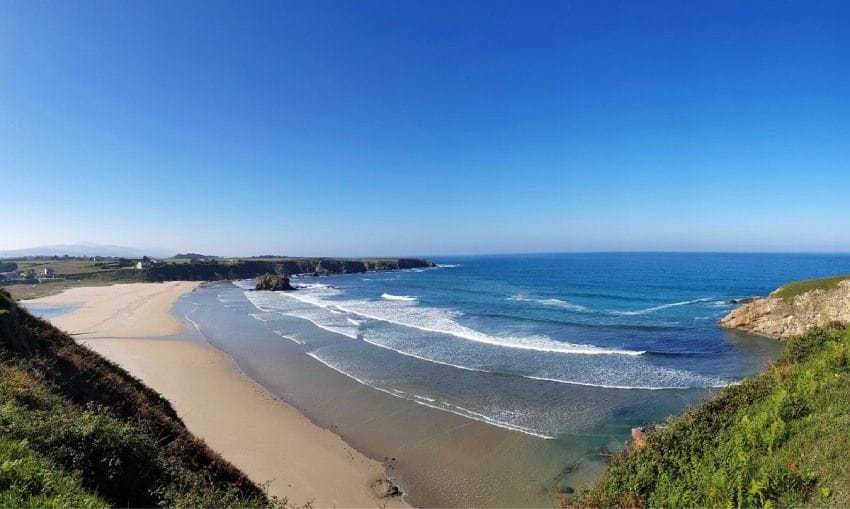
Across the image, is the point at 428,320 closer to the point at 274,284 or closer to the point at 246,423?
the point at 246,423

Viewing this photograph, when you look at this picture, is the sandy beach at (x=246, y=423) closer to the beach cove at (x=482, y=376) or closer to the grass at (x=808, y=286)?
the beach cove at (x=482, y=376)

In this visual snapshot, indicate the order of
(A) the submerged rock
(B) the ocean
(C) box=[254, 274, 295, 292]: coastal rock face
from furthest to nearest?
(C) box=[254, 274, 295, 292]: coastal rock face, (B) the ocean, (A) the submerged rock

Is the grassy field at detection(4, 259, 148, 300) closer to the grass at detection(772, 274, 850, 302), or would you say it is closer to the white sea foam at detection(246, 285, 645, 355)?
the white sea foam at detection(246, 285, 645, 355)

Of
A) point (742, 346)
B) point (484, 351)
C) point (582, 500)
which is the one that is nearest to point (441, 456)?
point (582, 500)

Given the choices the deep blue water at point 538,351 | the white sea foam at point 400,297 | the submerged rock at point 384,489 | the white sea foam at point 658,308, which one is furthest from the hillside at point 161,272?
the white sea foam at point 658,308

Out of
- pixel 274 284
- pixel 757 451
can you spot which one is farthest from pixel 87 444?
pixel 274 284

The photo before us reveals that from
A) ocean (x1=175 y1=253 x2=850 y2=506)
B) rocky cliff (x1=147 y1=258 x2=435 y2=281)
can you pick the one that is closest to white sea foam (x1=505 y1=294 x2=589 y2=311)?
ocean (x1=175 y1=253 x2=850 y2=506)
